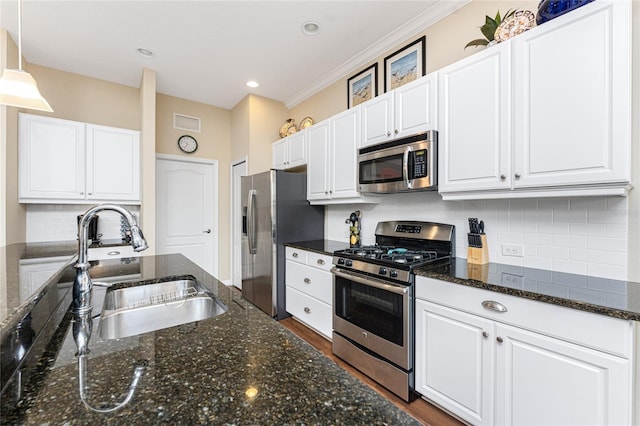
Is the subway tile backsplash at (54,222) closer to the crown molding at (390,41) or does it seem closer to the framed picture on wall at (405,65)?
the crown molding at (390,41)

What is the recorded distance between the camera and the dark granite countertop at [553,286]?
1157 mm

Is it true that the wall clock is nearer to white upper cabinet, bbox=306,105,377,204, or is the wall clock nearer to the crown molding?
the crown molding

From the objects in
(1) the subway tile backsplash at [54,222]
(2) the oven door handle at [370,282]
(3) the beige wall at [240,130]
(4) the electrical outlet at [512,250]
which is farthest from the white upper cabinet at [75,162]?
(4) the electrical outlet at [512,250]

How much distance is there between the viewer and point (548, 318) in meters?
1.28

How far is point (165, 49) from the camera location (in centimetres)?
300

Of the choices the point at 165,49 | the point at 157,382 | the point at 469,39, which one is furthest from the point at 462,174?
the point at 165,49

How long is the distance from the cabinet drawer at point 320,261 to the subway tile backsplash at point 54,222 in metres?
2.43

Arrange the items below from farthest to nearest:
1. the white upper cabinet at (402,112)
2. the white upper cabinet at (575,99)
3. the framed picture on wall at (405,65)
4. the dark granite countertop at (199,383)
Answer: the framed picture on wall at (405,65), the white upper cabinet at (402,112), the white upper cabinet at (575,99), the dark granite countertop at (199,383)

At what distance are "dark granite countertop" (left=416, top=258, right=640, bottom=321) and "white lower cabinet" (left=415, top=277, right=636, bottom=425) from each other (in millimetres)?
45

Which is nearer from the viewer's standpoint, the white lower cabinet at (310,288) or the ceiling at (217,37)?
the ceiling at (217,37)

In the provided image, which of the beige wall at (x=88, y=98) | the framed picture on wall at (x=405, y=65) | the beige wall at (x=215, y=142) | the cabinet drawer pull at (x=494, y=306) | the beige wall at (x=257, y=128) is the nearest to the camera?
the cabinet drawer pull at (x=494, y=306)

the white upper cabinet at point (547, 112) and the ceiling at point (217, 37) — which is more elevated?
the ceiling at point (217, 37)

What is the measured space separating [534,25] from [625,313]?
1640 mm

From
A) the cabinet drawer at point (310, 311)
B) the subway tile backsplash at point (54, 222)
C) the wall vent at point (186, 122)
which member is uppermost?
the wall vent at point (186, 122)
